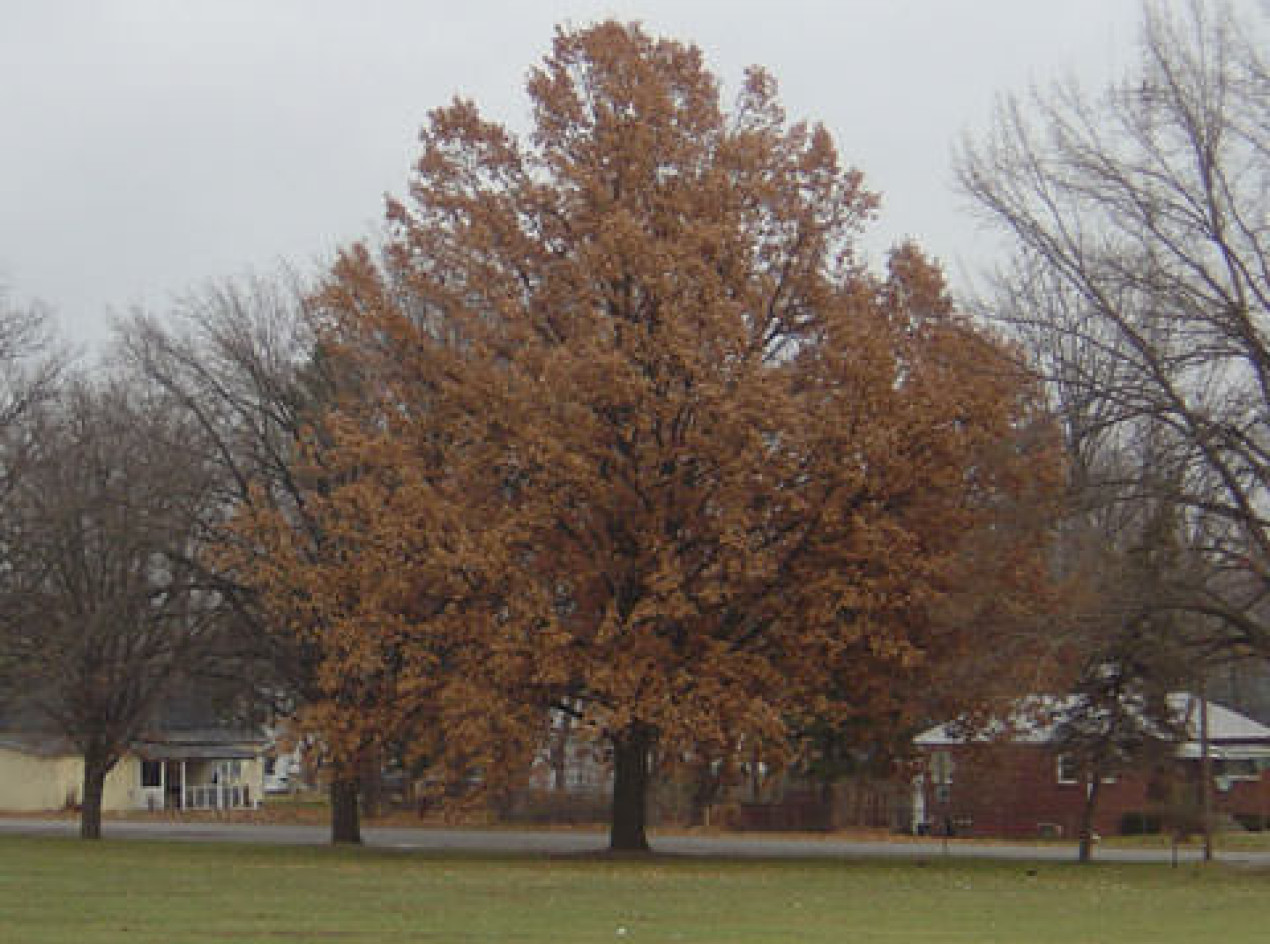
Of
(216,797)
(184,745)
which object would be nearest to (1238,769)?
(216,797)

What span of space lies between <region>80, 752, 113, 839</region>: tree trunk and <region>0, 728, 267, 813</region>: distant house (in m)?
22.2

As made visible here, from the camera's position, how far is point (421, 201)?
37.9m

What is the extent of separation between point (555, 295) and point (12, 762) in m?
46.5

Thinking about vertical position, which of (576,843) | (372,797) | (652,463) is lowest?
(372,797)

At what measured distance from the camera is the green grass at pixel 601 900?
17969mm

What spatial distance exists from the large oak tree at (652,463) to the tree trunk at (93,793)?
10.1 meters

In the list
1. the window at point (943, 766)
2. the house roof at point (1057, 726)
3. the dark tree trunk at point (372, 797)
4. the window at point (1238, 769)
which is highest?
the house roof at point (1057, 726)

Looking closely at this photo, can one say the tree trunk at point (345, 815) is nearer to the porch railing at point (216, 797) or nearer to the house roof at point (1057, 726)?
the house roof at point (1057, 726)

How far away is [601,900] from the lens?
76.5ft

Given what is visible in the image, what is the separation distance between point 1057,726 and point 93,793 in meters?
24.3

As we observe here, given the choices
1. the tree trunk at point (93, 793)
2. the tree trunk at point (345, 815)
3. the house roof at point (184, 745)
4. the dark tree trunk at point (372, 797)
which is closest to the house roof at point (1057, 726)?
the tree trunk at point (345, 815)

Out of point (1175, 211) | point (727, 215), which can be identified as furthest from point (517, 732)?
point (1175, 211)

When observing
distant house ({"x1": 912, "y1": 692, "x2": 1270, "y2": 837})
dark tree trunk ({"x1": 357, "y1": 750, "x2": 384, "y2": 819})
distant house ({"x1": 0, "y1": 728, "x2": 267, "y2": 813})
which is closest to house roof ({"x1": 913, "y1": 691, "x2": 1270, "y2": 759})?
distant house ({"x1": 912, "y1": 692, "x2": 1270, "y2": 837})

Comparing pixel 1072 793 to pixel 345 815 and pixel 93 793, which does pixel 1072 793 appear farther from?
pixel 93 793
